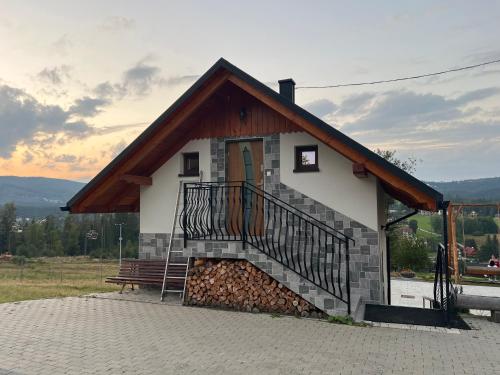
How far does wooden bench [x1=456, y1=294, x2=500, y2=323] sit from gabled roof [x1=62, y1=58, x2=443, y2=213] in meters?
1.84

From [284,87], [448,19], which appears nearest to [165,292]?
[284,87]

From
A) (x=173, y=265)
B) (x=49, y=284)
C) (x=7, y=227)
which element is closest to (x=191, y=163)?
(x=173, y=265)

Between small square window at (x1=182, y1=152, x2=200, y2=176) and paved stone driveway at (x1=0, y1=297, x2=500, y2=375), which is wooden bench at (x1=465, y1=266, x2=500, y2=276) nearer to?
paved stone driveway at (x1=0, y1=297, x2=500, y2=375)

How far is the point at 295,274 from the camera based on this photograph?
23.3ft

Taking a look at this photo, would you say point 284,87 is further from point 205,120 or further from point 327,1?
point 327,1

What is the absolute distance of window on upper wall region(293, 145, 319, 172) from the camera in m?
8.39

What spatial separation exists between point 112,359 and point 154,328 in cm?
155

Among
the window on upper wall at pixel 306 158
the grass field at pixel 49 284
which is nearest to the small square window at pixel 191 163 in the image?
the window on upper wall at pixel 306 158

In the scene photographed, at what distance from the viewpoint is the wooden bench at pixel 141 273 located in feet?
29.7

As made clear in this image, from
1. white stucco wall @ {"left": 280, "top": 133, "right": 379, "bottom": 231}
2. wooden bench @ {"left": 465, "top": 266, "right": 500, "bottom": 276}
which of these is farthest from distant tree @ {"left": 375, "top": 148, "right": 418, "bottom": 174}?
white stucco wall @ {"left": 280, "top": 133, "right": 379, "bottom": 231}

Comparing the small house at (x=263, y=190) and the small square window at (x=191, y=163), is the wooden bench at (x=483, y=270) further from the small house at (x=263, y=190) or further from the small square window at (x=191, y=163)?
the small square window at (x=191, y=163)

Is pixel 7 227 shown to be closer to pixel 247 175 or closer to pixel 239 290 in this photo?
pixel 247 175

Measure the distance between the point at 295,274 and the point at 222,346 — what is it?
2170 millimetres

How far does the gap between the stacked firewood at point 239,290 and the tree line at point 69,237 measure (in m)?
56.2
